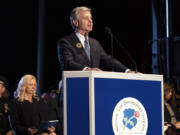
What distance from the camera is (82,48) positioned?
11.3ft

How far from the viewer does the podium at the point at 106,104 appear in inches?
102

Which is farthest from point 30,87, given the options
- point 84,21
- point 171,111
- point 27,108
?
point 171,111

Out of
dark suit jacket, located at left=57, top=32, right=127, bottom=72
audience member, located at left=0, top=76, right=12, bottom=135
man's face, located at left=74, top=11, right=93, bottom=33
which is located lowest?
audience member, located at left=0, top=76, right=12, bottom=135

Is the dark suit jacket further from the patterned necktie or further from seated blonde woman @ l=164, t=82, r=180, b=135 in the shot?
seated blonde woman @ l=164, t=82, r=180, b=135

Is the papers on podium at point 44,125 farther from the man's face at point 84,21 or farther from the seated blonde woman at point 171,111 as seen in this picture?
the seated blonde woman at point 171,111

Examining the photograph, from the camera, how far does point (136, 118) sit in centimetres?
271

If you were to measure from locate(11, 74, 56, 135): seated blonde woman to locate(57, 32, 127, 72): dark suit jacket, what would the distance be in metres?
1.27

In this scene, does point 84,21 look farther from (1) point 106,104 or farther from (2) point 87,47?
(1) point 106,104

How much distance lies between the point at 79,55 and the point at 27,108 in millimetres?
1401

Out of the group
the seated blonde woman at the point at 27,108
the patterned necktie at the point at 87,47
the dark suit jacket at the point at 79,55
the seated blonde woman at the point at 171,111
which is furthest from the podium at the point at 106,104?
the seated blonde woman at the point at 171,111

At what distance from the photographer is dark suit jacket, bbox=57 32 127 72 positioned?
3309mm

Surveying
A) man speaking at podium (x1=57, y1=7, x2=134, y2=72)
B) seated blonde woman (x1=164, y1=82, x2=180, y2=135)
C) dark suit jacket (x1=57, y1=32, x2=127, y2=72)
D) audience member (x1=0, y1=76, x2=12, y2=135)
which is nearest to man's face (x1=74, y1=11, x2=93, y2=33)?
man speaking at podium (x1=57, y1=7, x2=134, y2=72)

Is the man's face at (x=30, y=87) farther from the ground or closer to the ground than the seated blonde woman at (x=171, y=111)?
farther from the ground

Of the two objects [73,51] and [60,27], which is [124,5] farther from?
[73,51]
